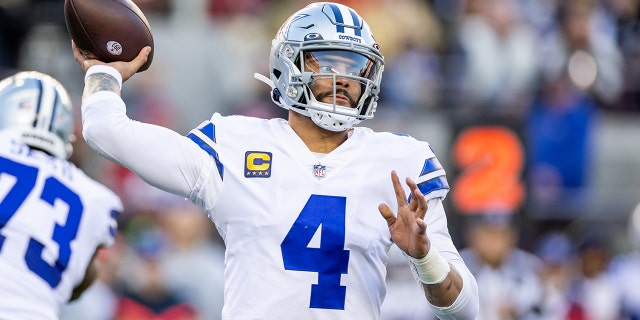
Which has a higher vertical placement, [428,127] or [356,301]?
[428,127]

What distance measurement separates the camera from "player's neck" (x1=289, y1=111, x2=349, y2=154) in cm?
411

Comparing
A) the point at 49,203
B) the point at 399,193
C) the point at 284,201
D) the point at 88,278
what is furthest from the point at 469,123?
the point at 399,193

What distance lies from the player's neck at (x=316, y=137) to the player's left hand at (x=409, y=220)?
0.42 metres

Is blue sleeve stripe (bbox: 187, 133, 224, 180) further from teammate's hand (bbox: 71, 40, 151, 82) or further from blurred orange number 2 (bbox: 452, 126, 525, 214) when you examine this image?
blurred orange number 2 (bbox: 452, 126, 525, 214)

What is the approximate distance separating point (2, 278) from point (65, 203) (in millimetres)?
421

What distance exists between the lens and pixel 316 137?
4.12m

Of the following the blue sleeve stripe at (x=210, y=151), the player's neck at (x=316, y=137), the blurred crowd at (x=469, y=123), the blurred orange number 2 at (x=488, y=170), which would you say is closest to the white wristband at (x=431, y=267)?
the player's neck at (x=316, y=137)

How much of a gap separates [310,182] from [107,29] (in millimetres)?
872

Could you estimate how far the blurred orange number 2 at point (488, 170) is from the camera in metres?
8.89

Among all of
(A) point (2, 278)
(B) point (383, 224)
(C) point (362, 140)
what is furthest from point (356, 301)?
(A) point (2, 278)

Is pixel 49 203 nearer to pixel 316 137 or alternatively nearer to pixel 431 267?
pixel 316 137

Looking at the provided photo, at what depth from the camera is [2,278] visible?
448 centimetres

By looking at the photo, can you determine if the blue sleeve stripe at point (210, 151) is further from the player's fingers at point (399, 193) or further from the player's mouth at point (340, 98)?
the player's fingers at point (399, 193)

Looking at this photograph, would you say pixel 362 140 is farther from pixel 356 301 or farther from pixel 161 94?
pixel 161 94
